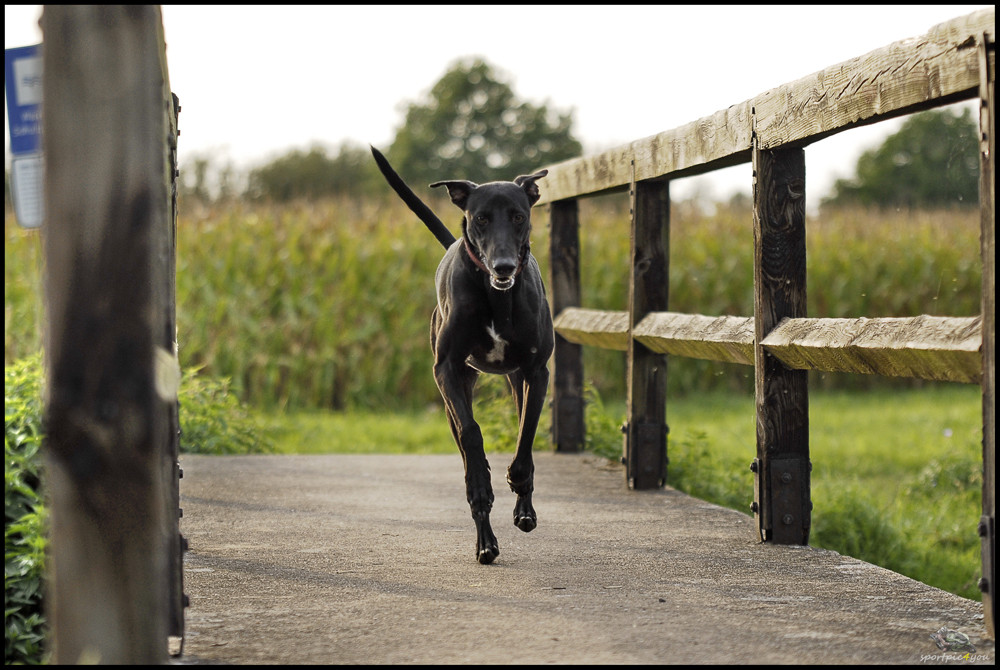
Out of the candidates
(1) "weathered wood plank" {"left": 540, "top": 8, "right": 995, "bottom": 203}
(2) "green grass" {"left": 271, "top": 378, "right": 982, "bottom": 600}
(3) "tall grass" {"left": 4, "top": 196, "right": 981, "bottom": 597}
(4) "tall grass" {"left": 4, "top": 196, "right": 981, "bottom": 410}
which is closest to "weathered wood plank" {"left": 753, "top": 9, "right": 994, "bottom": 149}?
(1) "weathered wood plank" {"left": 540, "top": 8, "right": 995, "bottom": 203}

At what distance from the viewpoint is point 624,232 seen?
13.4 m

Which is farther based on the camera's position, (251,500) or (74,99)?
(251,500)

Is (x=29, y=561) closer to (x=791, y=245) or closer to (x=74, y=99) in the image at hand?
(x=74, y=99)

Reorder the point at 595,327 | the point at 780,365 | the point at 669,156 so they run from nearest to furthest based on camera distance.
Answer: the point at 780,365, the point at 669,156, the point at 595,327

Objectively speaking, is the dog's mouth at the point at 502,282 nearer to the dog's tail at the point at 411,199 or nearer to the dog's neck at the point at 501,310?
the dog's neck at the point at 501,310

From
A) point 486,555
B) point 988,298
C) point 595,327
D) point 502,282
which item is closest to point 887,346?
point 988,298

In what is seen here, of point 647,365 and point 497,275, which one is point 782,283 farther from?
point 647,365

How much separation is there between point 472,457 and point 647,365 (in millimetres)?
1798

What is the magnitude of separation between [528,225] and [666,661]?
215 cm

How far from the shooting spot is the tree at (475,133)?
176 feet

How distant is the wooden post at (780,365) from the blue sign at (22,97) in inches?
184

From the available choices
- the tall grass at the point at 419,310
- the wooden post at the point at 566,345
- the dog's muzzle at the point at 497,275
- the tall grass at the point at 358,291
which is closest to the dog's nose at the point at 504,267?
the dog's muzzle at the point at 497,275

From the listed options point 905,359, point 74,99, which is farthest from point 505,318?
point 74,99

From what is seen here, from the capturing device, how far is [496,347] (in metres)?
4.42
